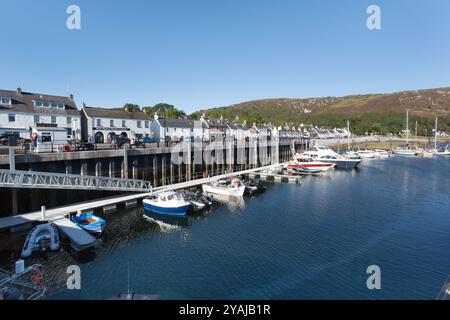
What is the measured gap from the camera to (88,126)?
6097 cm

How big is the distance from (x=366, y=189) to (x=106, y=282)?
4821cm

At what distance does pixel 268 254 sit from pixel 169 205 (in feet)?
47.9

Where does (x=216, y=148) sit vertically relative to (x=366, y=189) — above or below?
above

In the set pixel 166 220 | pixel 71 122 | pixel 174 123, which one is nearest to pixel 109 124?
pixel 71 122

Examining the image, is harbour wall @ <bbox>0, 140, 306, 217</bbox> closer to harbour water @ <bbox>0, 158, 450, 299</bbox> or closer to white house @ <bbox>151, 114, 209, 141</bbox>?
harbour water @ <bbox>0, 158, 450, 299</bbox>

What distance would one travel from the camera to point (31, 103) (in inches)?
2035

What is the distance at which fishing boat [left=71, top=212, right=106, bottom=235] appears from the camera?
28.0 meters

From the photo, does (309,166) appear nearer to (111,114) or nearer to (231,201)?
(231,201)

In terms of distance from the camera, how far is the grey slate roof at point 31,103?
48578 mm

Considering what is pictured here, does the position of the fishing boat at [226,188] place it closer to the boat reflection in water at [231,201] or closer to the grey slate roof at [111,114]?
the boat reflection in water at [231,201]

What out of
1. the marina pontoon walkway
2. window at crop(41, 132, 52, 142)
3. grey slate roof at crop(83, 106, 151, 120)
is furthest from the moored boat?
window at crop(41, 132, 52, 142)
